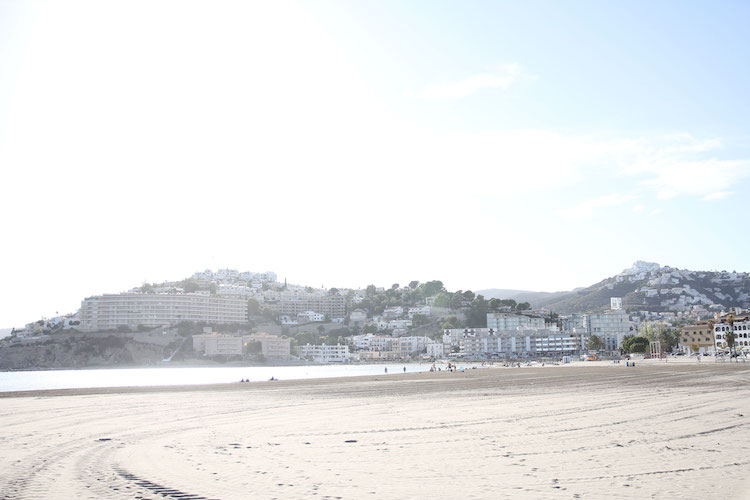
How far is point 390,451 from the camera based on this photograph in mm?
10742

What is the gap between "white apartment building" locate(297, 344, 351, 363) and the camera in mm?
146000

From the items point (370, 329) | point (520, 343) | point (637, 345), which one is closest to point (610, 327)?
point (520, 343)

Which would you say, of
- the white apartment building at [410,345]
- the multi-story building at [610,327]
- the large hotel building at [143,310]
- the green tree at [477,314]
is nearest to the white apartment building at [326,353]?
the white apartment building at [410,345]

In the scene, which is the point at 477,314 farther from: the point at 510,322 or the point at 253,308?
the point at 253,308

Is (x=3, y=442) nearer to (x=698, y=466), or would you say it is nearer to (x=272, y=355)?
(x=698, y=466)

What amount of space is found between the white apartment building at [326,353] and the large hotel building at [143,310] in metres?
27.0

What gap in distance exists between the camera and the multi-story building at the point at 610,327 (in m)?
140

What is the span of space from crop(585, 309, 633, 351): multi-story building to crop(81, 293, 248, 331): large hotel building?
3606 inches

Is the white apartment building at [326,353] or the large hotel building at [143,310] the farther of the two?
the large hotel building at [143,310]

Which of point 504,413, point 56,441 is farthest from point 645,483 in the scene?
point 56,441

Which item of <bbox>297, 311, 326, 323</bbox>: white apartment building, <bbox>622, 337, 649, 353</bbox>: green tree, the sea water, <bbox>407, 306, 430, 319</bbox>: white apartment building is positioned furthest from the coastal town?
the sea water

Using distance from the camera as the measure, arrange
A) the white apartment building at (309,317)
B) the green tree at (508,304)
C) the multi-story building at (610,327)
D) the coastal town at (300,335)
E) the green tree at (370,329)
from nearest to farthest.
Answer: the coastal town at (300,335) < the multi-story building at (610,327) < the green tree at (370,329) < the green tree at (508,304) < the white apartment building at (309,317)

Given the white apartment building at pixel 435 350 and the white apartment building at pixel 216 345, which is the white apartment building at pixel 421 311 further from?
the white apartment building at pixel 216 345

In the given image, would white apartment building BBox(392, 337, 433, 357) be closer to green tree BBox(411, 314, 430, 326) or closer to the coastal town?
the coastal town
